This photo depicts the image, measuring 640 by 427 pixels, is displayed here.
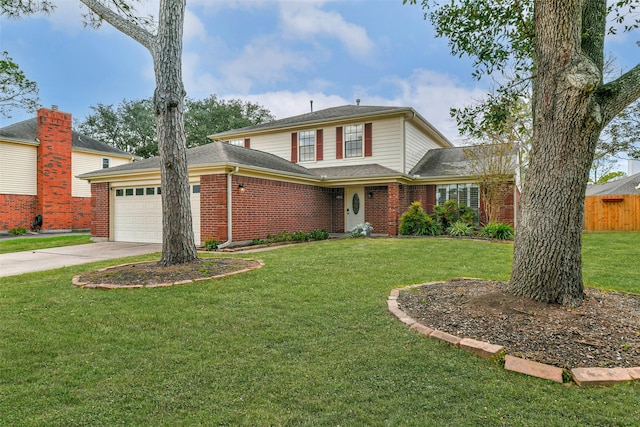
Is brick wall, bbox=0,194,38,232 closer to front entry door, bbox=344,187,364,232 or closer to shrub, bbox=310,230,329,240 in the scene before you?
shrub, bbox=310,230,329,240

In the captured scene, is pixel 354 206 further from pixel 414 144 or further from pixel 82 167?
pixel 82 167

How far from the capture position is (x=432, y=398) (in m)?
2.18

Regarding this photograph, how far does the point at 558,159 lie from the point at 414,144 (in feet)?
39.7

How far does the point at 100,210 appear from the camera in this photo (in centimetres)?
1284

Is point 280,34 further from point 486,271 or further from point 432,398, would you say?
point 432,398

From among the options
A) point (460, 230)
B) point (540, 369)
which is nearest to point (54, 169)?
point (460, 230)

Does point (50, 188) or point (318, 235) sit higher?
point (50, 188)

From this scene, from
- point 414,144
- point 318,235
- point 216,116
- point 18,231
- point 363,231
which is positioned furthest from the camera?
point 216,116

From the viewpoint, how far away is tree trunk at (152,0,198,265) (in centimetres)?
626

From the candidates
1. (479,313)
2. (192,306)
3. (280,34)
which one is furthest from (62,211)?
(479,313)

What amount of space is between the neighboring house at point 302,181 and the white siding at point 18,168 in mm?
7553

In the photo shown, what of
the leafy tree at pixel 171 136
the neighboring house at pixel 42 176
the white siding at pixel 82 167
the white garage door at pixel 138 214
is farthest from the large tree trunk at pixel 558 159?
the white siding at pixel 82 167

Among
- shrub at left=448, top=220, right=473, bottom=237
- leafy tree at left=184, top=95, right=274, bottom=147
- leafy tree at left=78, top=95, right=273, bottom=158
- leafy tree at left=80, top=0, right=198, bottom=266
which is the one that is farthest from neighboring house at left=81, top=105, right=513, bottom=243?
leafy tree at left=78, top=95, right=273, bottom=158

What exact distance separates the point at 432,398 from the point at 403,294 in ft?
7.72
